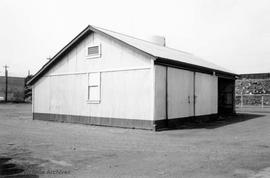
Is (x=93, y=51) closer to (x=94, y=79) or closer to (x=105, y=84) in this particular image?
(x=94, y=79)

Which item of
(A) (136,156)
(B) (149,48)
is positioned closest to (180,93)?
(B) (149,48)

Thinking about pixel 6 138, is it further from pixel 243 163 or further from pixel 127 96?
pixel 243 163

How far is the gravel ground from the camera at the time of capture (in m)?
5.92

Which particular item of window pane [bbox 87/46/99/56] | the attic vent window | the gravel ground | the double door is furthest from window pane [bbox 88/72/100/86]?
the gravel ground

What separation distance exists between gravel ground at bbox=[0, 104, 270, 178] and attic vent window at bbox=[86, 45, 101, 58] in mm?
5945

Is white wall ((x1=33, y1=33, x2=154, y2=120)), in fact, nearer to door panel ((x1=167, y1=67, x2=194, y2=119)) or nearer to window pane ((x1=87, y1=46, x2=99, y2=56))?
window pane ((x1=87, y1=46, x2=99, y2=56))

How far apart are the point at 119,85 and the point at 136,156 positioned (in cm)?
716

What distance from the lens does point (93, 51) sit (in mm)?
15695

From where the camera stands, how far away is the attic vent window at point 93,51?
15363 millimetres

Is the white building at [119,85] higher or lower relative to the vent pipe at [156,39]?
lower

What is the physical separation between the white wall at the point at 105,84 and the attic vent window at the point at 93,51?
0.22 metres

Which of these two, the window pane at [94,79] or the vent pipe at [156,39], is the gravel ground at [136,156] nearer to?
the window pane at [94,79]

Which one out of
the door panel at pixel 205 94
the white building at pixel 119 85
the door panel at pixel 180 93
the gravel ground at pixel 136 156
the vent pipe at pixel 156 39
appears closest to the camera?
the gravel ground at pixel 136 156

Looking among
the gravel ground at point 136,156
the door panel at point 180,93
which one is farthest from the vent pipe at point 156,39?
the gravel ground at point 136,156
